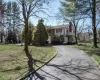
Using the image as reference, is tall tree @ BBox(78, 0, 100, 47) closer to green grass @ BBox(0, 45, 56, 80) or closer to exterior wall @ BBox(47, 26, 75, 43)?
green grass @ BBox(0, 45, 56, 80)

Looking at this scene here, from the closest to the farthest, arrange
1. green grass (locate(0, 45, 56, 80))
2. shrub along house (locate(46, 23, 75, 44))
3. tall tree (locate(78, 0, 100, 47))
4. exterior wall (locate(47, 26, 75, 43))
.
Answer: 1. green grass (locate(0, 45, 56, 80))
2. tall tree (locate(78, 0, 100, 47))
3. shrub along house (locate(46, 23, 75, 44))
4. exterior wall (locate(47, 26, 75, 43))

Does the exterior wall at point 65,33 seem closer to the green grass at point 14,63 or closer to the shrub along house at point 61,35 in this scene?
the shrub along house at point 61,35

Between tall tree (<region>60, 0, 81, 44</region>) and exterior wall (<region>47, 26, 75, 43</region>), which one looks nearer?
tall tree (<region>60, 0, 81, 44</region>)

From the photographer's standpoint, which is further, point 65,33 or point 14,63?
point 65,33

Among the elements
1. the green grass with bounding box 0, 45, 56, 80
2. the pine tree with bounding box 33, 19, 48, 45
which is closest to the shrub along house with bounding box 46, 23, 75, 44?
the pine tree with bounding box 33, 19, 48, 45

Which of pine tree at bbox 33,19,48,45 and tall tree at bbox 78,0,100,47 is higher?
tall tree at bbox 78,0,100,47

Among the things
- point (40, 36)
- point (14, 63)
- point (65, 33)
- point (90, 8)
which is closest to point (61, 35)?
point (65, 33)

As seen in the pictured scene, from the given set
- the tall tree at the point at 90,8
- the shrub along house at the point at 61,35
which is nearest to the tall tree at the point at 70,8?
the tall tree at the point at 90,8

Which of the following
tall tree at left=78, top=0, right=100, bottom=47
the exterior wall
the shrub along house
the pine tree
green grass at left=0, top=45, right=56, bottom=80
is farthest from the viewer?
the exterior wall

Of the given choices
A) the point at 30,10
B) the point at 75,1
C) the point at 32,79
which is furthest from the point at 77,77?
the point at 75,1

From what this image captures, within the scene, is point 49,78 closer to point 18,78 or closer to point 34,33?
point 18,78

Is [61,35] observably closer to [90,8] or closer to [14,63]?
[90,8]

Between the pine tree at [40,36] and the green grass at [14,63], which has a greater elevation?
the pine tree at [40,36]

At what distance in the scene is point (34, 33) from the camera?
141 ft
